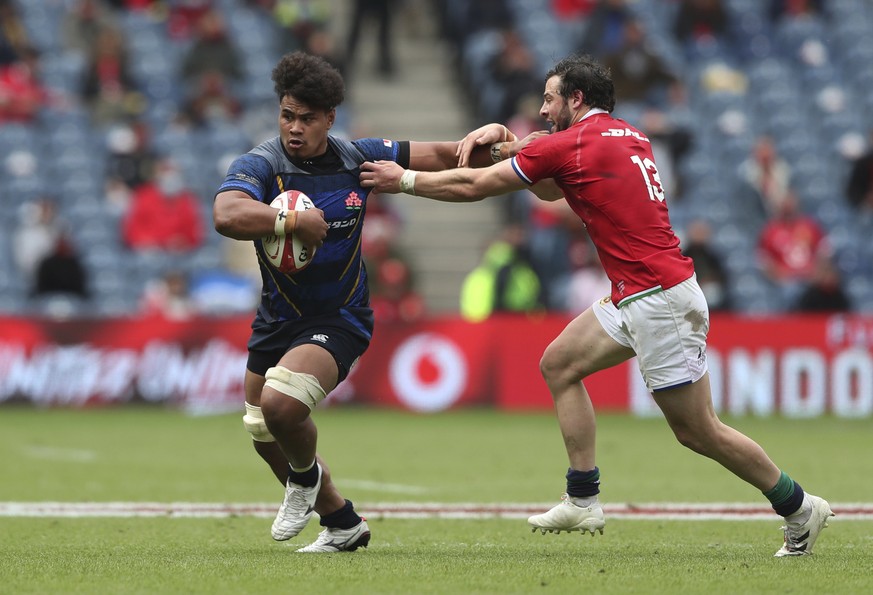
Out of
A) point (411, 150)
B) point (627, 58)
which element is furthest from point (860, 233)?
point (411, 150)

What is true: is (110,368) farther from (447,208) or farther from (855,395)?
(855,395)

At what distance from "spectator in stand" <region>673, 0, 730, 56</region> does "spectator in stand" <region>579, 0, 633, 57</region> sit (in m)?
1.69

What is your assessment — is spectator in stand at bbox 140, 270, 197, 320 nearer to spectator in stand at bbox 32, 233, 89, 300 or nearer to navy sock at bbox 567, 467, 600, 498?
spectator in stand at bbox 32, 233, 89, 300

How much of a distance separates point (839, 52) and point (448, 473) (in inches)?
616

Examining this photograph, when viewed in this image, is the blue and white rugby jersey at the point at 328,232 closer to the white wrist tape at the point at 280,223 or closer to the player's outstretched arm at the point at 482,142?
the white wrist tape at the point at 280,223

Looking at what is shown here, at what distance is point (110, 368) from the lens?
18484 mm

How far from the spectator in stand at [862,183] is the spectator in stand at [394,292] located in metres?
7.02

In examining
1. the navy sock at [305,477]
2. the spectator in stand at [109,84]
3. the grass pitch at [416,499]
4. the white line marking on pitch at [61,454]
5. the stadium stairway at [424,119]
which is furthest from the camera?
the stadium stairway at [424,119]

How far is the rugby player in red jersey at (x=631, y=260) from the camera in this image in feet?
24.8

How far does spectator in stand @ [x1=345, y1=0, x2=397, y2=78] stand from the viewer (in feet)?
77.0

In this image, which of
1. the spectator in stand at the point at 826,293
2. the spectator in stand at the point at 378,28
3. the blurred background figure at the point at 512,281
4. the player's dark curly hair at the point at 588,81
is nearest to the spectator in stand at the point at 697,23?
the spectator in stand at the point at 378,28

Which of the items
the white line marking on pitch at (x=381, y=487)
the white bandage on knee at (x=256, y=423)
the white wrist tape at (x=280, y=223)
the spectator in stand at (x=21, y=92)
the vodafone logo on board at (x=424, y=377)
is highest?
the spectator in stand at (x=21, y=92)

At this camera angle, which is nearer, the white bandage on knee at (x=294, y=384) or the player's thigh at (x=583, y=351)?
the white bandage on knee at (x=294, y=384)

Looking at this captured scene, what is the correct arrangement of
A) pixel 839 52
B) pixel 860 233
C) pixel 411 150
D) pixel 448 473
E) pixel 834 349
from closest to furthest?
pixel 411 150, pixel 448 473, pixel 834 349, pixel 860 233, pixel 839 52
